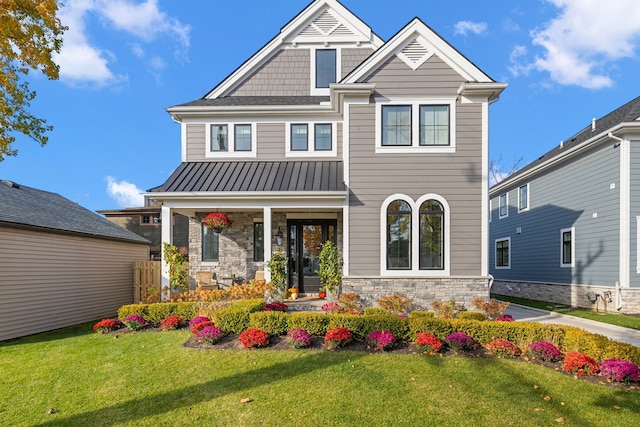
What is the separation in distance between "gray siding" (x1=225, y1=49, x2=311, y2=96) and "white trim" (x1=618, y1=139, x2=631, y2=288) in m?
10.2

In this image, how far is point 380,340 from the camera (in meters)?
6.58

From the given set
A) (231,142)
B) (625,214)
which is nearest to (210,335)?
(231,142)

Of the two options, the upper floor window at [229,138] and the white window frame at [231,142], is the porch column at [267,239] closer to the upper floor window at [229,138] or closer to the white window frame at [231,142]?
the white window frame at [231,142]

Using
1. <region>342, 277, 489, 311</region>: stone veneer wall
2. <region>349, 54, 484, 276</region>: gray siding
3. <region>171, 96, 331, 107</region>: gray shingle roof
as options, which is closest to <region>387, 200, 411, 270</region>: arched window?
<region>349, 54, 484, 276</region>: gray siding

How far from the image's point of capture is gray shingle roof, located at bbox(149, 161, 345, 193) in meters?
10.3

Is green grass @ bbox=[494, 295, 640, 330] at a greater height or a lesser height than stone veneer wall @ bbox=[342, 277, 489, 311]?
lesser

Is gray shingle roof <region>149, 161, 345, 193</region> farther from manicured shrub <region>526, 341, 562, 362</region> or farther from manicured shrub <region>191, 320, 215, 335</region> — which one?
manicured shrub <region>526, 341, 562, 362</region>

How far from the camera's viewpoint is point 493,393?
507 centimetres

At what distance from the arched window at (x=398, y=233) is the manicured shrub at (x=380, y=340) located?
11.0 ft

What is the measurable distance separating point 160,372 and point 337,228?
7.05 m

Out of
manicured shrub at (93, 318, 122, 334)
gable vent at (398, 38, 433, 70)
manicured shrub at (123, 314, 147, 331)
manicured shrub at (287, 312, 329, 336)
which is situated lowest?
manicured shrub at (93, 318, 122, 334)

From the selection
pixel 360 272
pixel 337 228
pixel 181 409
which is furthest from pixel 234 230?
pixel 181 409

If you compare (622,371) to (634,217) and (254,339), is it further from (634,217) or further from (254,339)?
(634,217)

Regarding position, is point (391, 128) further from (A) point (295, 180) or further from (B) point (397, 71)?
(A) point (295, 180)
